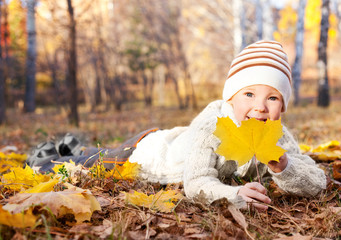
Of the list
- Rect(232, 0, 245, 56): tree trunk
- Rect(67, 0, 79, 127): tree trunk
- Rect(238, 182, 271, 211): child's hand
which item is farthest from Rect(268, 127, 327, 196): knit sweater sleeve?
Rect(232, 0, 245, 56): tree trunk

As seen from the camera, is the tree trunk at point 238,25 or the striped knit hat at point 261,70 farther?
the tree trunk at point 238,25

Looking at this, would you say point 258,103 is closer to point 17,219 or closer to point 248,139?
point 248,139

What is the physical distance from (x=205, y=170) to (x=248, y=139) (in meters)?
0.37

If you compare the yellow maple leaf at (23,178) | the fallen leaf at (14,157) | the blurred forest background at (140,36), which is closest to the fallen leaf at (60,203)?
the yellow maple leaf at (23,178)

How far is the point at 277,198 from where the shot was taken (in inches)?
65.5

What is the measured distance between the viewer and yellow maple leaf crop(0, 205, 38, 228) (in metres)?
1.01

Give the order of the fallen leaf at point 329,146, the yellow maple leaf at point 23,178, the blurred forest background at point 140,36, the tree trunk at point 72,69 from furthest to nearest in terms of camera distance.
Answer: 1. the blurred forest background at point 140,36
2. the tree trunk at point 72,69
3. the fallen leaf at point 329,146
4. the yellow maple leaf at point 23,178

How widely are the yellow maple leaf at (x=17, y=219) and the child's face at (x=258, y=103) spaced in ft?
3.24

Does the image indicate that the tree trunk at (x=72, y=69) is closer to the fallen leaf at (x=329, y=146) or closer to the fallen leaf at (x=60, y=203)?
the fallen leaf at (x=329, y=146)

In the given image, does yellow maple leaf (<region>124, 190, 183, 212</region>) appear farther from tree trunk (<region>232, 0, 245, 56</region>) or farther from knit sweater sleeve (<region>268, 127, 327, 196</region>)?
tree trunk (<region>232, 0, 245, 56</region>)

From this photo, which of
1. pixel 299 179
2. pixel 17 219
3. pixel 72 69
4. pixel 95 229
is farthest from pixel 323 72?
pixel 17 219

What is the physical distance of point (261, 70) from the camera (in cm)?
154

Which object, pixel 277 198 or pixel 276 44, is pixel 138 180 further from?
pixel 276 44

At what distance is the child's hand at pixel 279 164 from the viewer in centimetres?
146
